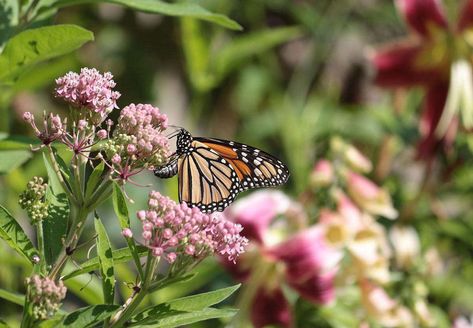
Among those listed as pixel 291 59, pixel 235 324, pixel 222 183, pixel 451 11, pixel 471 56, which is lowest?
pixel 235 324

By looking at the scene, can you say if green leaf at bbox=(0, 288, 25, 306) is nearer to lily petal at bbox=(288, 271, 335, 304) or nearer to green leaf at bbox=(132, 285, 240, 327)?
green leaf at bbox=(132, 285, 240, 327)

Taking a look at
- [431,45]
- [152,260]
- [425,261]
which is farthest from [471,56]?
[152,260]

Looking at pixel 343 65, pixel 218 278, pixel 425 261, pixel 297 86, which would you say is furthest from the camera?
pixel 343 65

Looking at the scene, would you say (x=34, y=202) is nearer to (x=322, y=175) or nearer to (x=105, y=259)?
(x=105, y=259)

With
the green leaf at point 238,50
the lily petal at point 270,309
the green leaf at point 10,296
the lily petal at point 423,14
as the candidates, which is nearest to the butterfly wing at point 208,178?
the green leaf at point 10,296

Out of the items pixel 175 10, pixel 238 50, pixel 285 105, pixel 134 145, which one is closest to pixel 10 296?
pixel 134 145

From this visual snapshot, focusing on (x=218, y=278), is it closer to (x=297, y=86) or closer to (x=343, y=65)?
(x=297, y=86)
